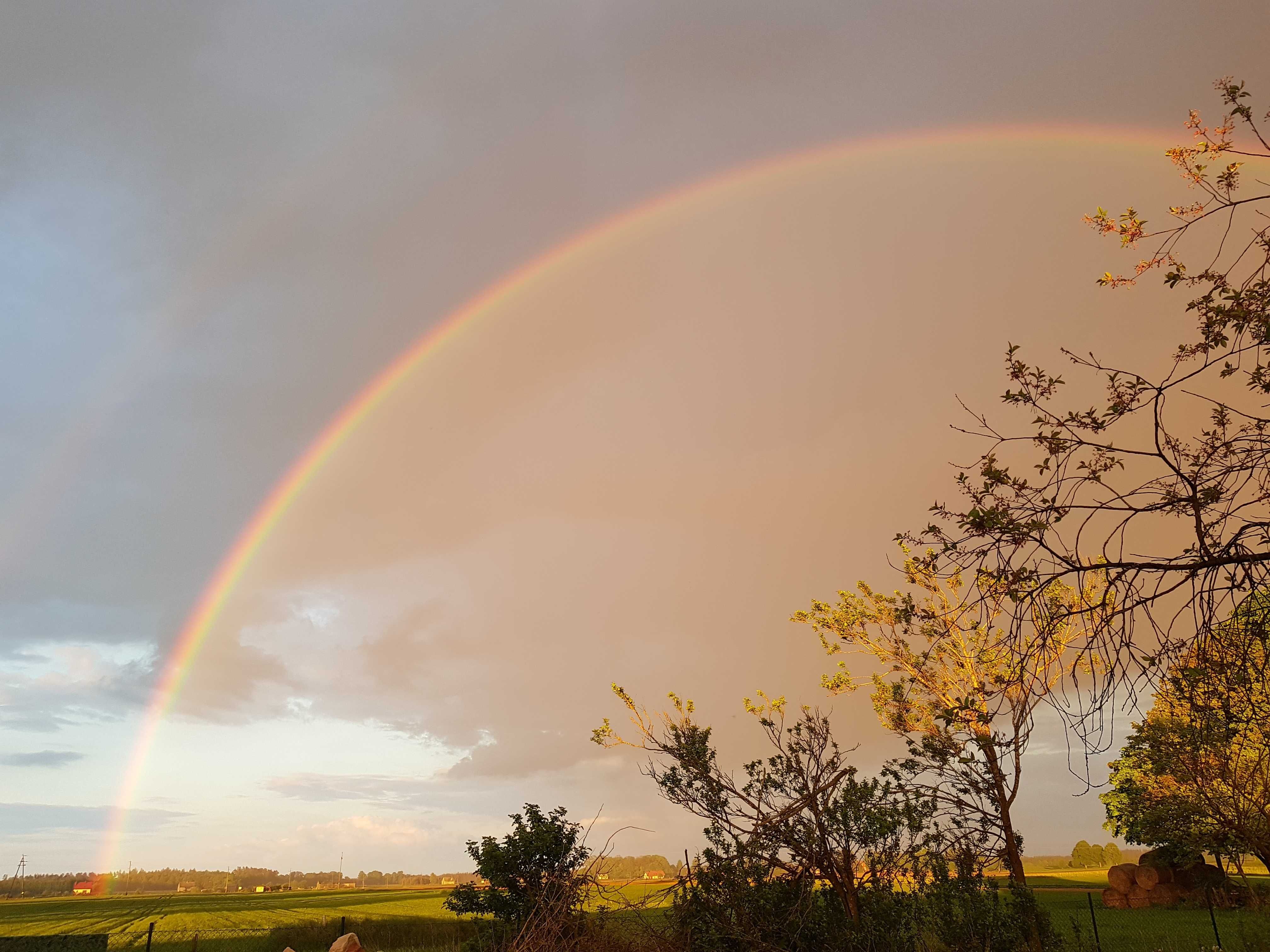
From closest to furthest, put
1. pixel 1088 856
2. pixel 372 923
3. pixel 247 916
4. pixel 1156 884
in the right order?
pixel 372 923
pixel 1156 884
pixel 247 916
pixel 1088 856

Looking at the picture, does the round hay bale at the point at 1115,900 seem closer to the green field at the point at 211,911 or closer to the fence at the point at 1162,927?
the fence at the point at 1162,927

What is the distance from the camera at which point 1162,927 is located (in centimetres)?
2267

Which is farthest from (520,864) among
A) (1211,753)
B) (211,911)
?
(211,911)

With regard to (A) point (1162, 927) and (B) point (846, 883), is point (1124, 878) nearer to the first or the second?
(A) point (1162, 927)

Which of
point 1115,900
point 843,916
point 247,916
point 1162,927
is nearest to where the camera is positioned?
point 843,916

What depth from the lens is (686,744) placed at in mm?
10727

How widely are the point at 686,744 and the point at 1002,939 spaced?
4.34 m

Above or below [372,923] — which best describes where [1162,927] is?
above

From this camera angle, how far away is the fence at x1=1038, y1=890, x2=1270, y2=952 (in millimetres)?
11852

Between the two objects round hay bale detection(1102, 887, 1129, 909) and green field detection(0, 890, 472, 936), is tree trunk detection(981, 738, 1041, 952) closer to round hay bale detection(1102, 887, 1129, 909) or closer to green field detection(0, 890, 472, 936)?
green field detection(0, 890, 472, 936)

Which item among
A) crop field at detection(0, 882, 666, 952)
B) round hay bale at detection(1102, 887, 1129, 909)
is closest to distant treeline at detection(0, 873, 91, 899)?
crop field at detection(0, 882, 666, 952)

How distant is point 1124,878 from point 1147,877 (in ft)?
3.16

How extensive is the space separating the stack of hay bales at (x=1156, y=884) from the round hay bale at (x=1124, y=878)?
0.01 metres

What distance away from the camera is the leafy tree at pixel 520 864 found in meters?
11.6
